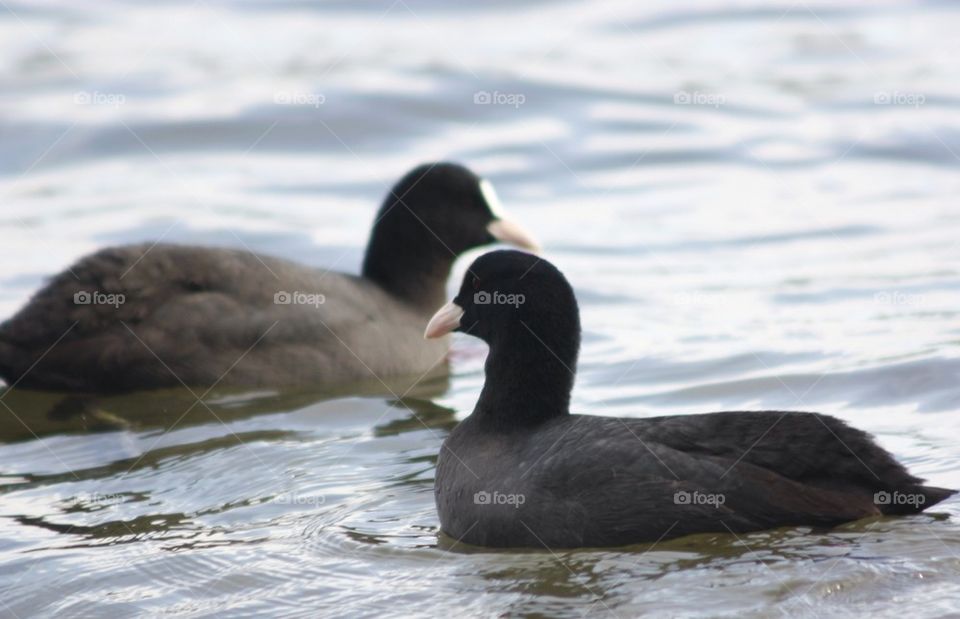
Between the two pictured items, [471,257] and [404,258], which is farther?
[471,257]

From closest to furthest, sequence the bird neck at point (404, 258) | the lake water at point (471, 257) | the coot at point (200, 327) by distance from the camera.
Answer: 1. the lake water at point (471, 257)
2. the coot at point (200, 327)
3. the bird neck at point (404, 258)

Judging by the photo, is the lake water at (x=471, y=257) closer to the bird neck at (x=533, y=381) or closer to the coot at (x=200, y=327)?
the coot at (x=200, y=327)

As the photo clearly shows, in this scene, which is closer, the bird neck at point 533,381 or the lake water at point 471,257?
the lake water at point 471,257

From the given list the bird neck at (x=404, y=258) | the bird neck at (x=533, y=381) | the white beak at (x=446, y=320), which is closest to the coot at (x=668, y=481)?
the bird neck at (x=533, y=381)

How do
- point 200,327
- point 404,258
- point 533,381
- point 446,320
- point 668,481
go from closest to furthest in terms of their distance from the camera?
point 668,481 → point 533,381 → point 446,320 → point 200,327 → point 404,258

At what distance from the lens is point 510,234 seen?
10008 mm

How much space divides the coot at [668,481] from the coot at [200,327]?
2747 millimetres

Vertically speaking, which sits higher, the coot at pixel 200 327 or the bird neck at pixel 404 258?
the bird neck at pixel 404 258

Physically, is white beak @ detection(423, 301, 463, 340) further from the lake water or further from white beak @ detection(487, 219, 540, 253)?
white beak @ detection(487, 219, 540, 253)

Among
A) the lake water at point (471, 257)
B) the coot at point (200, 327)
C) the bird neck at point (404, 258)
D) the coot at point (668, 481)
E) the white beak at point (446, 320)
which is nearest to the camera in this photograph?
the coot at point (668, 481)

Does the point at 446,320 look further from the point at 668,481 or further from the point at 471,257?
the point at 471,257

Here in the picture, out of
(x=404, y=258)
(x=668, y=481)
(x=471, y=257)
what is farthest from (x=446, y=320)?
(x=471, y=257)

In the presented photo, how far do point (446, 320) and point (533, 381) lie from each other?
2.25 feet

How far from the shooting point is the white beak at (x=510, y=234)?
10.0 metres
